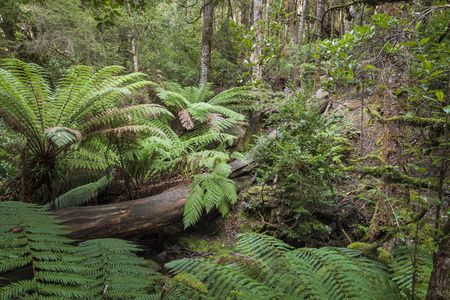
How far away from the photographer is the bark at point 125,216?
251 centimetres

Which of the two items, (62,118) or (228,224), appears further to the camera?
(228,224)

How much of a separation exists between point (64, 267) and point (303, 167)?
2453 millimetres

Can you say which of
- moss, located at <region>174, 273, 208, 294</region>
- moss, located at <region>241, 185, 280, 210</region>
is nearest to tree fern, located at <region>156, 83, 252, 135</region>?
moss, located at <region>241, 185, 280, 210</region>

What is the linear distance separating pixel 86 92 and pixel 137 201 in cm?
157

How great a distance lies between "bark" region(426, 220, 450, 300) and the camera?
31.0 inches

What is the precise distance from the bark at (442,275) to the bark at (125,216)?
106 inches

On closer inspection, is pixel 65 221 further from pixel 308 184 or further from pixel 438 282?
pixel 438 282

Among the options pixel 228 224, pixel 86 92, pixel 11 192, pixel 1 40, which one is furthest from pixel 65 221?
pixel 1 40

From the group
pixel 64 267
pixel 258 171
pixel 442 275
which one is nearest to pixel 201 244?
pixel 258 171

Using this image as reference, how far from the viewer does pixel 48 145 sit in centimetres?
282

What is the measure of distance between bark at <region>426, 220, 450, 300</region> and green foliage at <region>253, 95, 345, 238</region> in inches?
69.5

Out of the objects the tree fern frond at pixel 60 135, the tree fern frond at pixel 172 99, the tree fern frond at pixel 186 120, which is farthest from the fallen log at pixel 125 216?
the tree fern frond at pixel 172 99

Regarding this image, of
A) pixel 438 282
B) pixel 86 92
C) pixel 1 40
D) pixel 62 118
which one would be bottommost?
pixel 438 282

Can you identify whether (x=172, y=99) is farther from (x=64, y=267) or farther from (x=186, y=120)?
(x=64, y=267)
